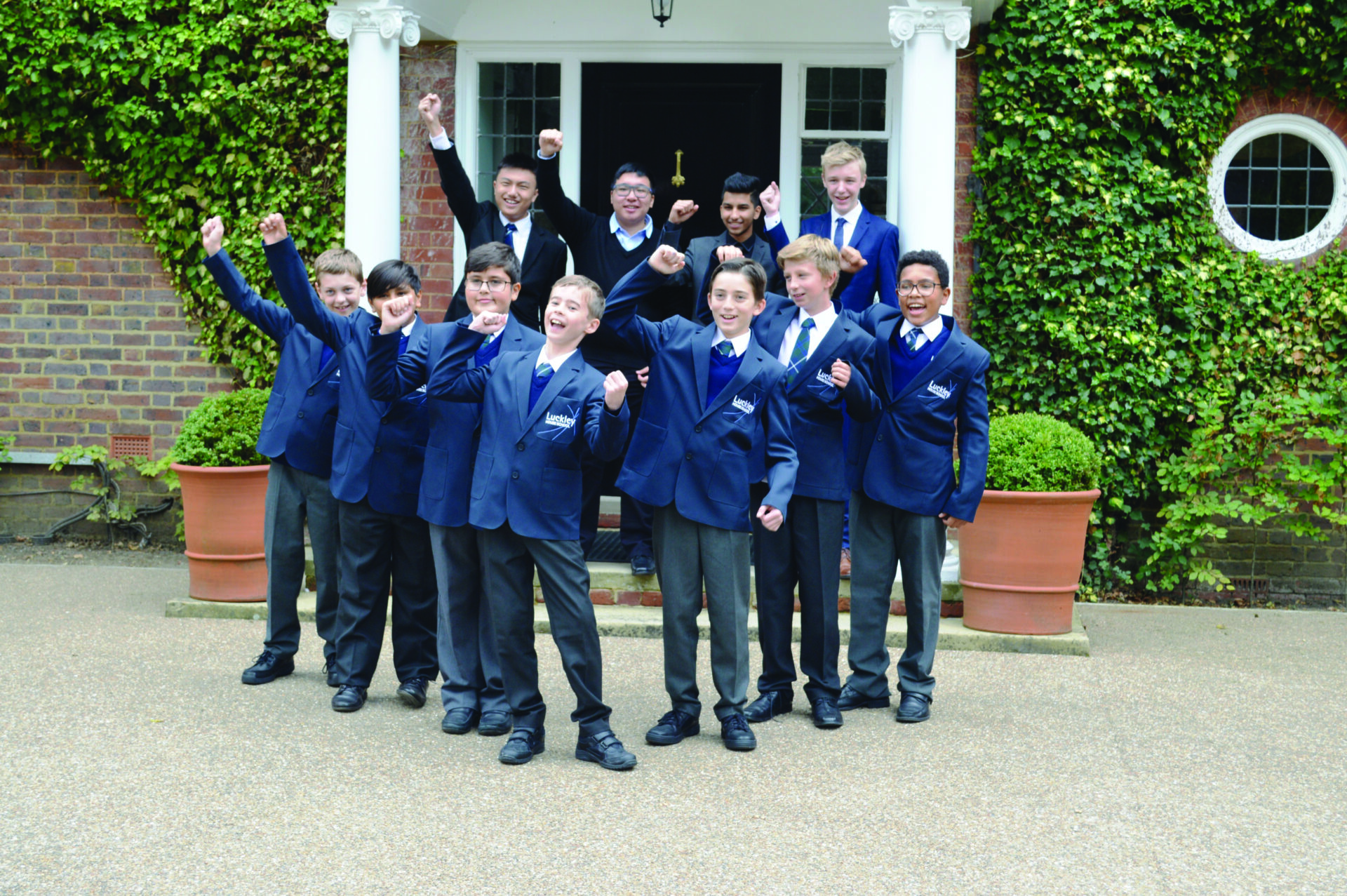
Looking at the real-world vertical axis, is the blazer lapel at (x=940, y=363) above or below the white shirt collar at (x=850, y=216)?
below

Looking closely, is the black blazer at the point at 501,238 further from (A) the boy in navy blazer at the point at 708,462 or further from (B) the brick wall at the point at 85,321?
(B) the brick wall at the point at 85,321

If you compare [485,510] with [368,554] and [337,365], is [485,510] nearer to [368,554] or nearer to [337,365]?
[368,554]

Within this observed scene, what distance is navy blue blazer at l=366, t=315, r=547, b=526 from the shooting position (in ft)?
13.9

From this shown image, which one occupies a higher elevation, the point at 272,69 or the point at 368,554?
the point at 272,69

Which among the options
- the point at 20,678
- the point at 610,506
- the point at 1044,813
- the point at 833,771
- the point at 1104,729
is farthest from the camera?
the point at 610,506

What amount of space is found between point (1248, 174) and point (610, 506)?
427 cm

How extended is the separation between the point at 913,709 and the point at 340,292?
8.98 feet

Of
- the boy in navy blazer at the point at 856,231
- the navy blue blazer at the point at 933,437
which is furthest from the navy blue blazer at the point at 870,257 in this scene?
the navy blue blazer at the point at 933,437

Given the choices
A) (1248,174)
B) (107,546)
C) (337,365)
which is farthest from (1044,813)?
(107,546)

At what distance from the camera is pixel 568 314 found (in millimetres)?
4004

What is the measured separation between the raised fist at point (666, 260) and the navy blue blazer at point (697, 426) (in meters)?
0.07

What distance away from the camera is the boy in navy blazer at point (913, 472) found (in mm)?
4703

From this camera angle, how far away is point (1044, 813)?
366cm

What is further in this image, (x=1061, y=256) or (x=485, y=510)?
(x=1061, y=256)
